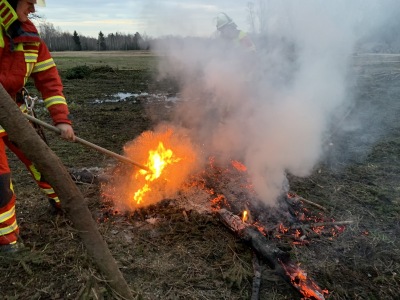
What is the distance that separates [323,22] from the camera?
20.3ft

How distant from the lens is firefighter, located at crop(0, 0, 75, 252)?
2.86 m

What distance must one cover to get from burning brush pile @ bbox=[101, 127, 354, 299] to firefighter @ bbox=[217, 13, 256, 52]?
11.7 feet

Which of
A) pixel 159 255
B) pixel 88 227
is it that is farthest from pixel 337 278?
pixel 88 227

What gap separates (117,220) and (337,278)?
2650 millimetres

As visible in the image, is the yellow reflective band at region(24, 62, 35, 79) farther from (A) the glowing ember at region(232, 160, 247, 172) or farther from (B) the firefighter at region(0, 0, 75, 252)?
(A) the glowing ember at region(232, 160, 247, 172)

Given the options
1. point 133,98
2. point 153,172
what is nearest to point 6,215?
point 153,172

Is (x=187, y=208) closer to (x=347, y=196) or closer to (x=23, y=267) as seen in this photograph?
(x=23, y=267)

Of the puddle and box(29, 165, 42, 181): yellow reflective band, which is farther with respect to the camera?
the puddle

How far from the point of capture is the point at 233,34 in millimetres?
7645

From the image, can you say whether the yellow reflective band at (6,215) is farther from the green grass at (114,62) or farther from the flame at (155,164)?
the green grass at (114,62)

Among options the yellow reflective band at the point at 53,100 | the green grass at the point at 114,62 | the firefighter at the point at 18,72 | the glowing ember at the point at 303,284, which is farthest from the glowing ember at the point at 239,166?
the green grass at the point at 114,62

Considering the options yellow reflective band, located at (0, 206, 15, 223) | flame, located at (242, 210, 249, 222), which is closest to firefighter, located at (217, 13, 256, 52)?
flame, located at (242, 210, 249, 222)

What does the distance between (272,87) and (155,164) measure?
338cm

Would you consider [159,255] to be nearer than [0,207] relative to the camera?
No
